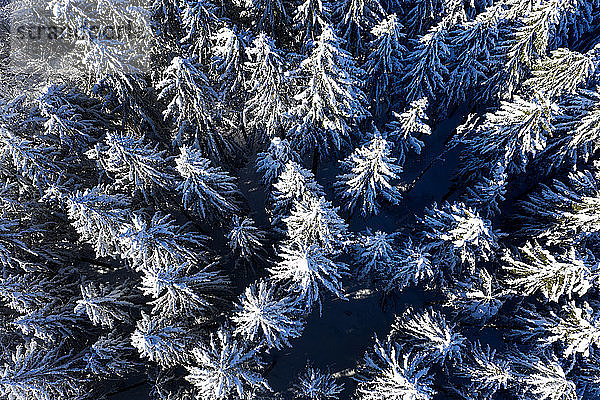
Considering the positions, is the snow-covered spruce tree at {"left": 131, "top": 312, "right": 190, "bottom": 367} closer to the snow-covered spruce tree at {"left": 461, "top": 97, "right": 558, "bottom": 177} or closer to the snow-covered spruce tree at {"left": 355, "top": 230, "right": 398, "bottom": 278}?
the snow-covered spruce tree at {"left": 355, "top": 230, "right": 398, "bottom": 278}

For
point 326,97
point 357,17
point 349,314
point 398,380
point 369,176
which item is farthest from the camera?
point 349,314

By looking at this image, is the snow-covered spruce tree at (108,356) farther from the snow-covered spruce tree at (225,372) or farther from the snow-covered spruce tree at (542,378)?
the snow-covered spruce tree at (542,378)

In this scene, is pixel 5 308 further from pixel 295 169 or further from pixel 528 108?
pixel 528 108

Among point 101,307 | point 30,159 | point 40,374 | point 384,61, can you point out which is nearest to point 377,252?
point 384,61

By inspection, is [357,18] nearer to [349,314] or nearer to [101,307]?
[349,314]

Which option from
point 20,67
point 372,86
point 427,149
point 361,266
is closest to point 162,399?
point 361,266

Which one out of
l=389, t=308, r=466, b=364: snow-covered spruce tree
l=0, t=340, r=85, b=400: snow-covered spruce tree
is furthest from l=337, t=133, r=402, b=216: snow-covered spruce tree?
l=0, t=340, r=85, b=400: snow-covered spruce tree
